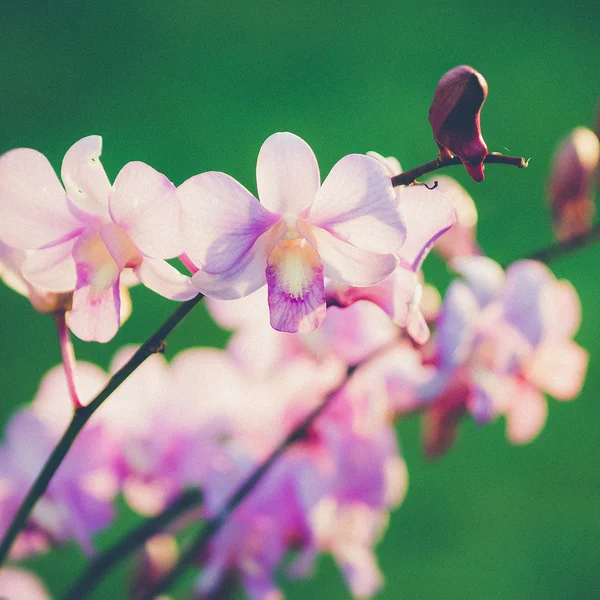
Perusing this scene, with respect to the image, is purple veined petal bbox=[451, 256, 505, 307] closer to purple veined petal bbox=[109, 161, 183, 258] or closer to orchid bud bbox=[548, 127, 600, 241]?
orchid bud bbox=[548, 127, 600, 241]

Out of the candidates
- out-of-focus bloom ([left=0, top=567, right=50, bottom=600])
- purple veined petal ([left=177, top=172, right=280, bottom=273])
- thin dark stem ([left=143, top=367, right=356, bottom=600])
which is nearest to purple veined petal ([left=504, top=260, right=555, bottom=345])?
thin dark stem ([left=143, top=367, right=356, bottom=600])

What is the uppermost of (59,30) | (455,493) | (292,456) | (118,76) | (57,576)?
(59,30)

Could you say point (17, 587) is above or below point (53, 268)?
below

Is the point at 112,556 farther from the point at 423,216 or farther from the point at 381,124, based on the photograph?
the point at 381,124

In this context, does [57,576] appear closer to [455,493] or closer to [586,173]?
[455,493]

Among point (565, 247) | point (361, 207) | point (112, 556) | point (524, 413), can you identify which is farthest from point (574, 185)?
point (112, 556)

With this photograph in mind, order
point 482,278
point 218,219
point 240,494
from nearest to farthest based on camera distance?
point 218,219, point 240,494, point 482,278

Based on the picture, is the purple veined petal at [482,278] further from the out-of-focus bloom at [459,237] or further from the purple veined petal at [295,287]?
the purple veined petal at [295,287]

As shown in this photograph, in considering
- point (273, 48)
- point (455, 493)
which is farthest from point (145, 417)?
point (273, 48)
